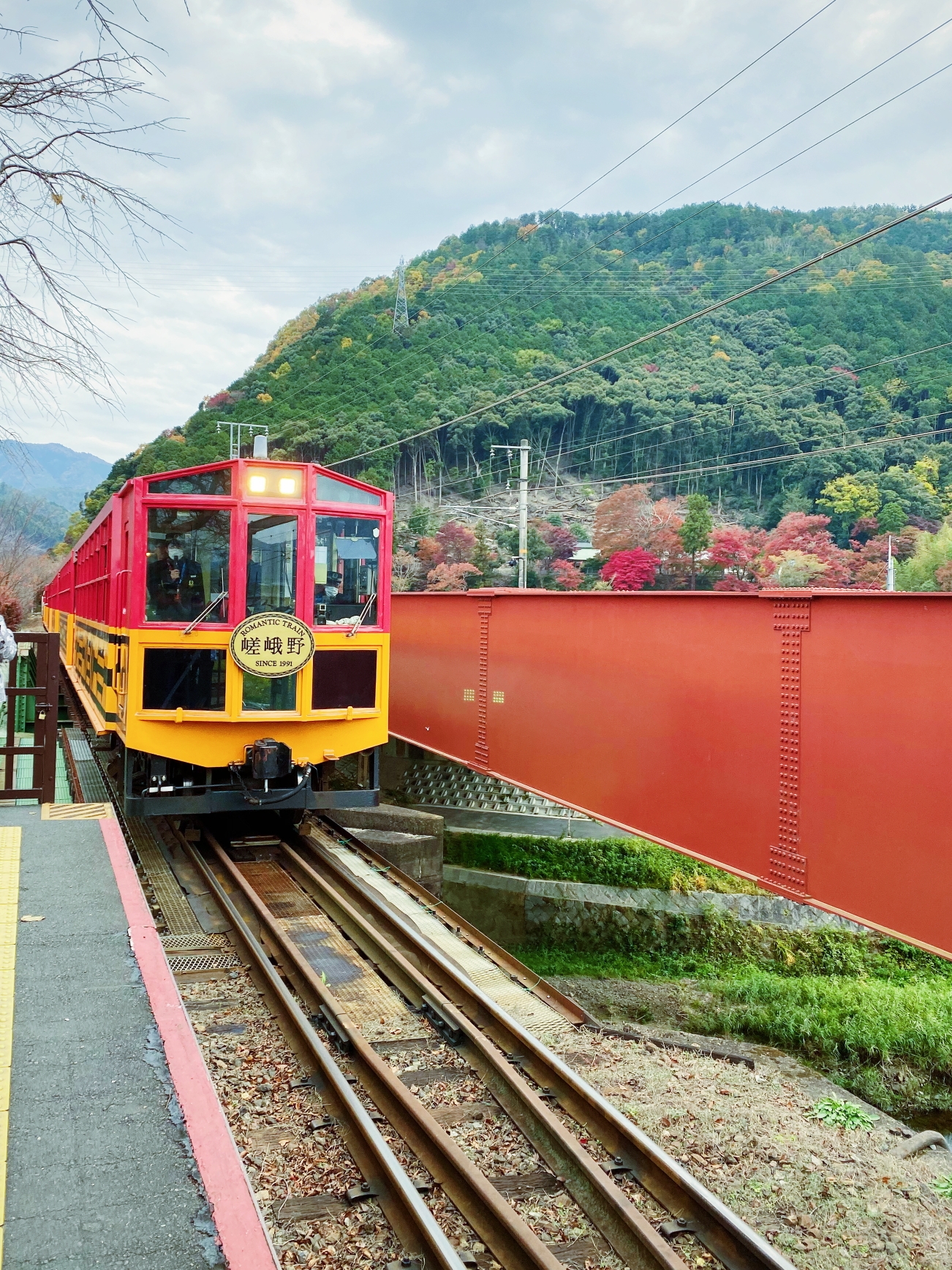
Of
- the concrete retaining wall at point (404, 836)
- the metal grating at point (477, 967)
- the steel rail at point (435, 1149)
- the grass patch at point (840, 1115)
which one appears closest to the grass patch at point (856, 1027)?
the grass patch at point (840, 1115)

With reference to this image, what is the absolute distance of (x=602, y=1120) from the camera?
15.4 ft

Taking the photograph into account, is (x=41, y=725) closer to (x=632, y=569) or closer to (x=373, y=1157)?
(x=373, y=1157)

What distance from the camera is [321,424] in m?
49.5

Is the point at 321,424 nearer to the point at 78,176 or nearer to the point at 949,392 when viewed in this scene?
the point at 949,392

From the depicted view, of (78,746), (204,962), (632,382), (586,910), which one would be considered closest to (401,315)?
(632,382)

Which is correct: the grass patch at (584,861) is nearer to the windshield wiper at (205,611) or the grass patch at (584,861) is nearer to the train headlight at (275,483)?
the windshield wiper at (205,611)

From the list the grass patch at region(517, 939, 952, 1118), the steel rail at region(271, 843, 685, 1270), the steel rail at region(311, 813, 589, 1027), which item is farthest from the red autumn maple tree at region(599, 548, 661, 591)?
the steel rail at region(271, 843, 685, 1270)

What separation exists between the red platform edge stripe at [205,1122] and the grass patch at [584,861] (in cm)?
862

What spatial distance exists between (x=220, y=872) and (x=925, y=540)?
30.3 meters

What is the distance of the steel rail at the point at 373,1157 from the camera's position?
3721mm

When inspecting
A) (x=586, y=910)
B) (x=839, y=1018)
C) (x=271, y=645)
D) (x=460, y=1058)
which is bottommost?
(x=839, y=1018)

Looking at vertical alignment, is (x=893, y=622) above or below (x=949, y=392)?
below

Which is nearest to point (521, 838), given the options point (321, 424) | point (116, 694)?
point (116, 694)

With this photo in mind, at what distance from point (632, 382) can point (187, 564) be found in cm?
5291
